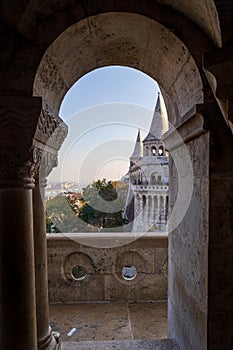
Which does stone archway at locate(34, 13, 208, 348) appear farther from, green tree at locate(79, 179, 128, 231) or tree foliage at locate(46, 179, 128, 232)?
green tree at locate(79, 179, 128, 231)

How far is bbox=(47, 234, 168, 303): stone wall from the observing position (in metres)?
3.70

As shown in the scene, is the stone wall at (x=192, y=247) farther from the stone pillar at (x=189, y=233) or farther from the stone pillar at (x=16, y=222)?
the stone pillar at (x=16, y=222)

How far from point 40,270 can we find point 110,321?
6.12ft

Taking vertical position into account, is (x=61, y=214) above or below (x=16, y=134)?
below

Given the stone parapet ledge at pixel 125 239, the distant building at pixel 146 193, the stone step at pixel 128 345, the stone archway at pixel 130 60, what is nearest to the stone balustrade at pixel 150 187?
the distant building at pixel 146 193

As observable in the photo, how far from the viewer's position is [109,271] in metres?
3.74

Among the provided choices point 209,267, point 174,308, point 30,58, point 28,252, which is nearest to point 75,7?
point 30,58

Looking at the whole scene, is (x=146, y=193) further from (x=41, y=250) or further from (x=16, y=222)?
(x=16, y=222)

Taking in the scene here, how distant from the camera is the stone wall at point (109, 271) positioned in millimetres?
3697

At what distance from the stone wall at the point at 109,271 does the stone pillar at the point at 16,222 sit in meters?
2.23

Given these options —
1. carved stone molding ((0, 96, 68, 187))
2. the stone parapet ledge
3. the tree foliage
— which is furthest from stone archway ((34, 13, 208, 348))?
the tree foliage

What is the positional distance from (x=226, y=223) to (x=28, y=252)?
1.12 m

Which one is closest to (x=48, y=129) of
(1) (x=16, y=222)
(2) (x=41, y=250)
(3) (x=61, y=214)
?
(1) (x=16, y=222)

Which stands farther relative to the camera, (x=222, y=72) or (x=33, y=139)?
(x=33, y=139)
